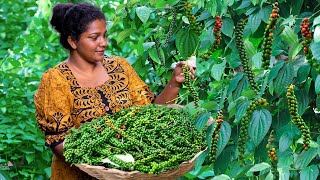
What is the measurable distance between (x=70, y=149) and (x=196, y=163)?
46 cm

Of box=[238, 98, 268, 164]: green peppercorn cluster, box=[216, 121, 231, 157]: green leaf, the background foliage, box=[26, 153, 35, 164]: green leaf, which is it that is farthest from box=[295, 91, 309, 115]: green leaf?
box=[26, 153, 35, 164]: green leaf

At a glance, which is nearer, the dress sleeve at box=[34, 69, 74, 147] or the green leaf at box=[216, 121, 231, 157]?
the green leaf at box=[216, 121, 231, 157]

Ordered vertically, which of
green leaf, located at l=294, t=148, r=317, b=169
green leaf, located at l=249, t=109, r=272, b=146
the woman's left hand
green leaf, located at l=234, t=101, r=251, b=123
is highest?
the woman's left hand

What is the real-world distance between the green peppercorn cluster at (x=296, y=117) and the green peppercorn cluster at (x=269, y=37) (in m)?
0.16

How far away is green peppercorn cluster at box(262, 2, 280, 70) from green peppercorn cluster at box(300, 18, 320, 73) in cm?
10

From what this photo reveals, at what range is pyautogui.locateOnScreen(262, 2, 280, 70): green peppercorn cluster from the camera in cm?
257

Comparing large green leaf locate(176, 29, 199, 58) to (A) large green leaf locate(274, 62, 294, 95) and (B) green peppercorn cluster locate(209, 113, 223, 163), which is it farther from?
(A) large green leaf locate(274, 62, 294, 95)

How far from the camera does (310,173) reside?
261 centimetres

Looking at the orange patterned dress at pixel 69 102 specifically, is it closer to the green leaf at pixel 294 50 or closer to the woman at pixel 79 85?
the woman at pixel 79 85

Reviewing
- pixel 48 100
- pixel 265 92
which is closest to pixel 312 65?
pixel 265 92

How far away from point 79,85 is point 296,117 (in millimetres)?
1102

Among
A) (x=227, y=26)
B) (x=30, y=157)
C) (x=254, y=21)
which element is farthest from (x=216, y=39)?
(x=30, y=157)

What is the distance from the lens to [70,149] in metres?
3.09

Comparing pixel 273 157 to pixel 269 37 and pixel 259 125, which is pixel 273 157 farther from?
pixel 269 37
